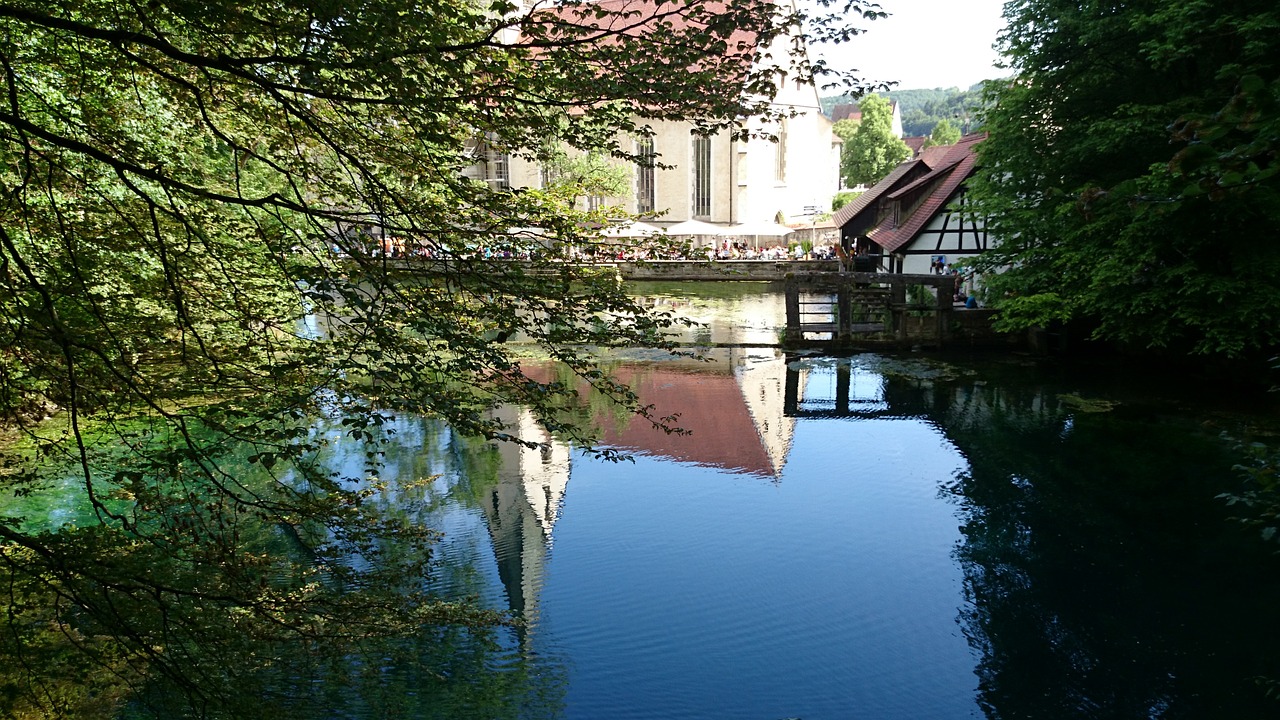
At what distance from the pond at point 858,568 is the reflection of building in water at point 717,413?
0.08 meters

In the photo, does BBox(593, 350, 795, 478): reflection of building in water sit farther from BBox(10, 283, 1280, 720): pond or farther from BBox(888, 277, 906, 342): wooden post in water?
BBox(888, 277, 906, 342): wooden post in water

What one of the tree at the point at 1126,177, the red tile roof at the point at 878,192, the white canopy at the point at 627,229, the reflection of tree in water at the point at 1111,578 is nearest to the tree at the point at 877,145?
the red tile roof at the point at 878,192

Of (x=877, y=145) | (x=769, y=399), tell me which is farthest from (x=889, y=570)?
(x=877, y=145)

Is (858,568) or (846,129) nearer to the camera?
(858,568)

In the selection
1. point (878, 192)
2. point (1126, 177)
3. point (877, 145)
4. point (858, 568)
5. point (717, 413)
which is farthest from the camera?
point (877, 145)

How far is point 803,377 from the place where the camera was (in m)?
18.3

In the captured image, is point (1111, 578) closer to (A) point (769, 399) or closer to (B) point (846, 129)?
(A) point (769, 399)

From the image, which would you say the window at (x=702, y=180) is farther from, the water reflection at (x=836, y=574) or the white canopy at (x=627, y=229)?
the water reflection at (x=836, y=574)

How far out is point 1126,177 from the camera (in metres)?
14.3

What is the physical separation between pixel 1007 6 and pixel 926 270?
32.8 ft

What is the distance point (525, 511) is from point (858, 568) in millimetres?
3749

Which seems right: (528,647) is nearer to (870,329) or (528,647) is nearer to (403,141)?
(403,141)

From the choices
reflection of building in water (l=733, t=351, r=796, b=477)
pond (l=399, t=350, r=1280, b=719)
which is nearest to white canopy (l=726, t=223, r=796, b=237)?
reflection of building in water (l=733, t=351, r=796, b=477)

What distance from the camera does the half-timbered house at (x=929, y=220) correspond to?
23484 millimetres
